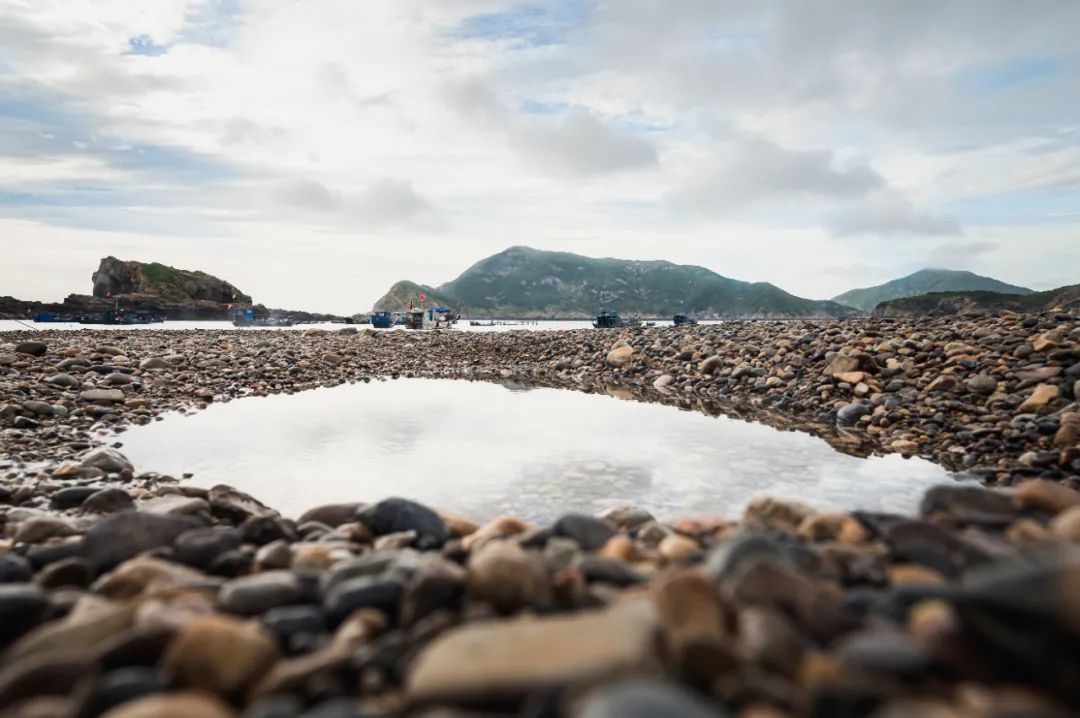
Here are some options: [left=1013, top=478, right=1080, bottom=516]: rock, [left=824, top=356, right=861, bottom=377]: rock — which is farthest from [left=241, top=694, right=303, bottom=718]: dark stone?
[left=824, top=356, right=861, bottom=377]: rock

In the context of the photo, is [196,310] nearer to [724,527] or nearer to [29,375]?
[29,375]

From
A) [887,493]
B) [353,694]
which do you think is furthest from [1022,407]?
[353,694]

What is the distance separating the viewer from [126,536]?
3164 millimetres

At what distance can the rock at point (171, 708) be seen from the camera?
5.19ft

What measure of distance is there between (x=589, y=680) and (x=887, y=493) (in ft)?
19.2

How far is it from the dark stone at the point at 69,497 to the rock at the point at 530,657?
16.6ft

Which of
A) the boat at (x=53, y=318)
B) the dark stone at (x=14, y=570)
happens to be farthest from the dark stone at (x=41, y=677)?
the boat at (x=53, y=318)

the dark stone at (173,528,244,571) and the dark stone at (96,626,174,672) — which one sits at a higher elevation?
the dark stone at (96,626,174,672)

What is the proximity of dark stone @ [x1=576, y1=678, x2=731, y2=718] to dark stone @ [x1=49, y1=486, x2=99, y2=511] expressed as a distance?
570 centimetres

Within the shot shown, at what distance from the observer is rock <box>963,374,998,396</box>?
9195 mm

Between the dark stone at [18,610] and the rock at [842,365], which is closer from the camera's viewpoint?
the dark stone at [18,610]

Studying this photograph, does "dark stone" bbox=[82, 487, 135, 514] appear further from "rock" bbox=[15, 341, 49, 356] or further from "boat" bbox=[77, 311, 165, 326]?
"boat" bbox=[77, 311, 165, 326]

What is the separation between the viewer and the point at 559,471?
22.7 feet

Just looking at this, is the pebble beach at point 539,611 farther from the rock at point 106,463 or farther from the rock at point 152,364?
the rock at point 152,364
